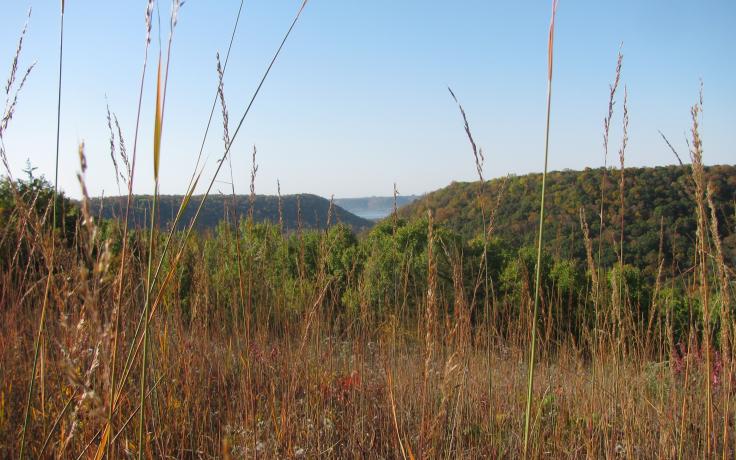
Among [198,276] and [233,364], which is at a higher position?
[198,276]

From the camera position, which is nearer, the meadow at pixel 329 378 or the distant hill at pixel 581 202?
the meadow at pixel 329 378

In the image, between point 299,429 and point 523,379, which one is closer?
point 299,429

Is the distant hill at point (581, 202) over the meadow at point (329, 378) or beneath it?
over

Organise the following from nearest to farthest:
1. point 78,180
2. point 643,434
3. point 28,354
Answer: point 78,180 → point 643,434 → point 28,354

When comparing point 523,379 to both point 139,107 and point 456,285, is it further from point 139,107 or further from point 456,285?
point 139,107

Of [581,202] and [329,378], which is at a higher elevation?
[581,202]

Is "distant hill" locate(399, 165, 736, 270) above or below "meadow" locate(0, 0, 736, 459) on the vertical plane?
above

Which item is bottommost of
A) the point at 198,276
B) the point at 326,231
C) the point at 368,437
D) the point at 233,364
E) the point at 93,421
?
the point at 368,437

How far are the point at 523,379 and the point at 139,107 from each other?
257 centimetres

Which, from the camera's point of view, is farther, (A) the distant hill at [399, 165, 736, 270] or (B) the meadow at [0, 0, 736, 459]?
(A) the distant hill at [399, 165, 736, 270]

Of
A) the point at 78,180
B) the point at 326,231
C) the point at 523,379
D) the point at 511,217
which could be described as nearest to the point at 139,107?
the point at 78,180

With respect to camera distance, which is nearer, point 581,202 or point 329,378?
point 329,378

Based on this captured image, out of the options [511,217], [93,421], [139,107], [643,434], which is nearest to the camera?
[139,107]

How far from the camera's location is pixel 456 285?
5.34ft
